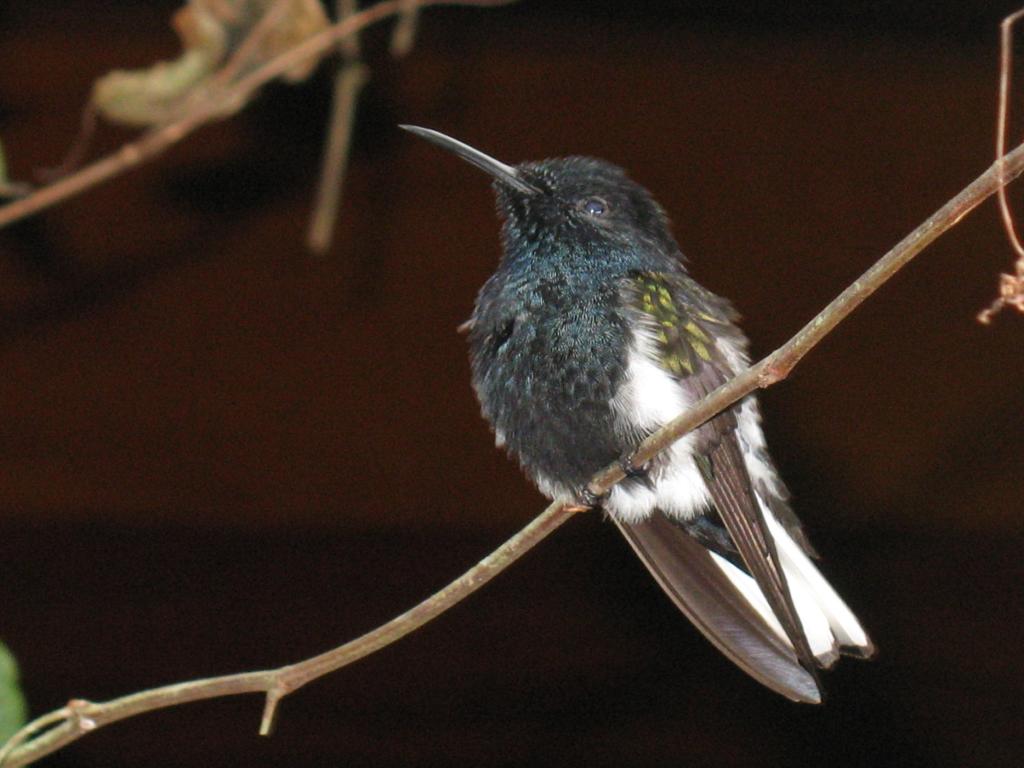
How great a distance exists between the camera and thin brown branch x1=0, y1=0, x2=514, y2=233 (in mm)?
1875

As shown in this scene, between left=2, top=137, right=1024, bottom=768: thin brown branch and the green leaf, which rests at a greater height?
the green leaf

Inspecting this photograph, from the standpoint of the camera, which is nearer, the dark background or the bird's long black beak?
the bird's long black beak

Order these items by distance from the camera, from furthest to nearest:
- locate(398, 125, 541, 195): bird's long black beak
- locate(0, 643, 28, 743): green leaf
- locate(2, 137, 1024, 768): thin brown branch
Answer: locate(398, 125, 541, 195): bird's long black beak → locate(0, 643, 28, 743): green leaf → locate(2, 137, 1024, 768): thin brown branch

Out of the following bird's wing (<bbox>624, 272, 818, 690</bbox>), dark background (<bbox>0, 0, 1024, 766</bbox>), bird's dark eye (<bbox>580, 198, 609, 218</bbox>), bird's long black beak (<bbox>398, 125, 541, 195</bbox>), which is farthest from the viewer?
dark background (<bbox>0, 0, 1024, 766</bbox>)

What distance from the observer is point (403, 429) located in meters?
3.27

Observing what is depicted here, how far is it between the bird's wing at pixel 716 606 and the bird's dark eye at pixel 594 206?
59cm

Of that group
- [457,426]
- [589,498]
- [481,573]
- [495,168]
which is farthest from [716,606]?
[457,426]

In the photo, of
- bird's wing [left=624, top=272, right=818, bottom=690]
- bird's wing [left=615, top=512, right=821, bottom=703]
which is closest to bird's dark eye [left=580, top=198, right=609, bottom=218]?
bird's wing [left=624, top=272, right=818, bottom=690]

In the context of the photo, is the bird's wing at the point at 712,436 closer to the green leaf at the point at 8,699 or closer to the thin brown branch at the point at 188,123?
the thin brown branch at the point at 188,123

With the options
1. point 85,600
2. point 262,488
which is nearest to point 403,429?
point 262,488

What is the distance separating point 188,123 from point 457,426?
1.42m

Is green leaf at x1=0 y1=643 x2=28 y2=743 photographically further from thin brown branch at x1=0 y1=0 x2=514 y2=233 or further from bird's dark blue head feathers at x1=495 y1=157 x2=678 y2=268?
bird's dark blue head feathers at x1=495 y1=157 x2=678 y2=268

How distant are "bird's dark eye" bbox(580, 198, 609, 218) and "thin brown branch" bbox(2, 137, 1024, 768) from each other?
885 millimetres

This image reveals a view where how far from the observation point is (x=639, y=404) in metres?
2.24
